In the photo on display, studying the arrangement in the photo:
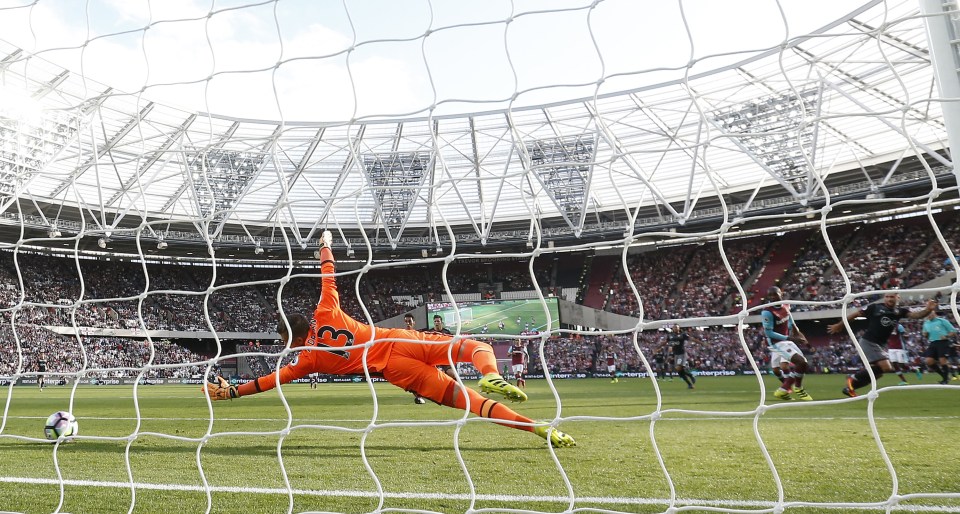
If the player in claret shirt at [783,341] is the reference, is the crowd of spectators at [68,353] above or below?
below

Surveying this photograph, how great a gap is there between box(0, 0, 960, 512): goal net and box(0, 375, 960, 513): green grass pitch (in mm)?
42

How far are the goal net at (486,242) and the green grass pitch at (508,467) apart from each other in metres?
0.04

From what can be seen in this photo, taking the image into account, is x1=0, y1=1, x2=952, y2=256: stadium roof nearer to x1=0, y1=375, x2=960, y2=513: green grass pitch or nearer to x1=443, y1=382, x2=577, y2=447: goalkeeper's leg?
x1=0, y1=375, x2=960, y2=513: green grass pitch

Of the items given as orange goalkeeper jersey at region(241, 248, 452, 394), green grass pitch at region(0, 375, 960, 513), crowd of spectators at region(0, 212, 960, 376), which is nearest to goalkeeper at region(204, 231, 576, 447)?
orange goalkeeper jersey at region(241, 248, 452, 394)

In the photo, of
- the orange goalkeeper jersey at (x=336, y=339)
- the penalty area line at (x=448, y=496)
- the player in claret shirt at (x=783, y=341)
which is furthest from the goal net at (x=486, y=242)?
the player in claret shirt at (x=783, y=341)

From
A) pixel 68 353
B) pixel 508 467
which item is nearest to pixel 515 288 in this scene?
pixel 68 353

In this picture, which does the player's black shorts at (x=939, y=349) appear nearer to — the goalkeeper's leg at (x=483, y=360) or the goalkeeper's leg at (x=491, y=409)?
the goalkeeper's leg at (x=491, y=409)

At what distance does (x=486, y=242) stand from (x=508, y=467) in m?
22.0

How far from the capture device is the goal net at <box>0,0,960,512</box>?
338 centimetres

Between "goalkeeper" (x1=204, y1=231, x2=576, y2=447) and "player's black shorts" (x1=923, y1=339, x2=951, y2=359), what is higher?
"goalkeeper" (x1=204, y1=231, x2=576, y2=447)

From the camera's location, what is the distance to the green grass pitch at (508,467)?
3.16m

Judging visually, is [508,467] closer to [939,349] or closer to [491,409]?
[491,409]

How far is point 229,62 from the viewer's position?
3.98 meters

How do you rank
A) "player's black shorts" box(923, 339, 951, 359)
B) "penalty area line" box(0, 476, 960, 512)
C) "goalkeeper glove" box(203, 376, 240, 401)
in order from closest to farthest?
"penalty area line" box(0, 476, 960, 512)
"goalkeeper glove" box(203, 376, 240, 401)
"player's black shorts" box(923, 339, 951, 359)
